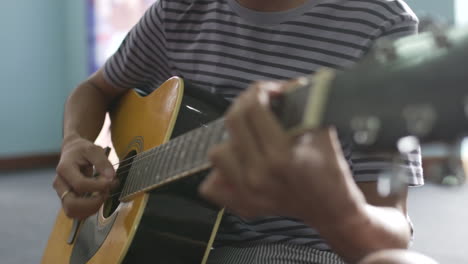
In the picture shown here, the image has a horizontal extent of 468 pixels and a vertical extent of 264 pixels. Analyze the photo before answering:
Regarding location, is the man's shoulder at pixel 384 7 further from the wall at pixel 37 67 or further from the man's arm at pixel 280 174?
the wall at pixel 37 67

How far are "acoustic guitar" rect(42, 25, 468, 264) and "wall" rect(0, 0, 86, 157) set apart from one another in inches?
129

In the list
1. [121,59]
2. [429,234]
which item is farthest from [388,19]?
[429,234]

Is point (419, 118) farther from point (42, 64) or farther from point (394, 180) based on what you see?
point (42, 64)

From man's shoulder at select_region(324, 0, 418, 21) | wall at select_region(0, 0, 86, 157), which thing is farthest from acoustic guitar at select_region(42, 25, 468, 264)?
wall at select_region(0, 0, 86, 157)

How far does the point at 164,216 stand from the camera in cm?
81

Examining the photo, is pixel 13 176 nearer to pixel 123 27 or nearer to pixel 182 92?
pixel 123 27

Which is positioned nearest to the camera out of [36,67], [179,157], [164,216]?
[179,157]

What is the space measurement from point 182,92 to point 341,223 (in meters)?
0.39

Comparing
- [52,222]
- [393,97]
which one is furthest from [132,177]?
[52,222]

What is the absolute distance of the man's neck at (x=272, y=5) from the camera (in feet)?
2.95

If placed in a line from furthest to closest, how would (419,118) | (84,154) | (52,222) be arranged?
1. (52,222)
2. (84,154)
3. (419,118)

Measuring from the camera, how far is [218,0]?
100cm

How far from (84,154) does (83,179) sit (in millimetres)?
77

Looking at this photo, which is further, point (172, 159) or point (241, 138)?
point (172, 159)
